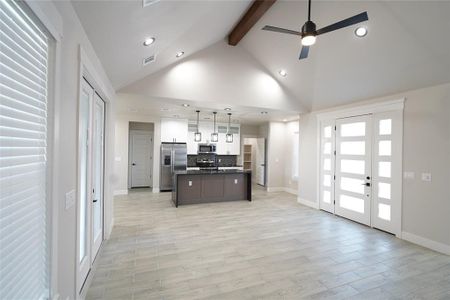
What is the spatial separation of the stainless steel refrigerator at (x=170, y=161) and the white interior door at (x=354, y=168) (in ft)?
15.8

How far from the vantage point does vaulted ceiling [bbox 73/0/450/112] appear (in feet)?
7.52

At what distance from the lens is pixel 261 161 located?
29.3 feet

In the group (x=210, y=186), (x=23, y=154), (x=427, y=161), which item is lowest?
(x=210, y=186)

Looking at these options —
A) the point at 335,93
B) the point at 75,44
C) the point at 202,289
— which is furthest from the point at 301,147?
the point at 75,44

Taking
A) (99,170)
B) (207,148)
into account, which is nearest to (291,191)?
(207,148)

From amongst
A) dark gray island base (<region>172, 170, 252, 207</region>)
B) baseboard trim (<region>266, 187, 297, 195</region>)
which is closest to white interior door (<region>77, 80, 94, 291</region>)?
dark gray island base (<region>172, 170, 252, 207</region>)

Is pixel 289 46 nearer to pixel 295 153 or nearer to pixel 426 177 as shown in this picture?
pixel 426 177

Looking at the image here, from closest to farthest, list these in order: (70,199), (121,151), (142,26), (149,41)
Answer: (70,199) → (142,26) → (149,41) → (121,151)

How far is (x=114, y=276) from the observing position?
8.47ft

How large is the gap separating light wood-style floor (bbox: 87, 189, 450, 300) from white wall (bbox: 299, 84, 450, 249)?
1.37 ft

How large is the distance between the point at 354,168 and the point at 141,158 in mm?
6945

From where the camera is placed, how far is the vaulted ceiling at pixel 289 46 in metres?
2.29

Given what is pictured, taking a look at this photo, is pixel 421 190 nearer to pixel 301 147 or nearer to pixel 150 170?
pixel 301 147

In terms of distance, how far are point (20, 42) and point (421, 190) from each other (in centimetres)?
524
